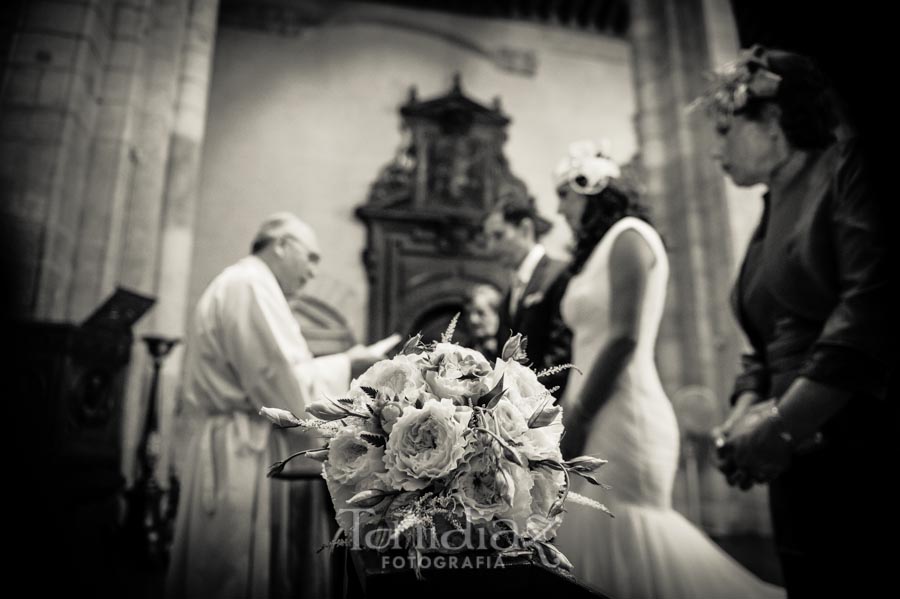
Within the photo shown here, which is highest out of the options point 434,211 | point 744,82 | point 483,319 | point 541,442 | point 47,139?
point 434,211

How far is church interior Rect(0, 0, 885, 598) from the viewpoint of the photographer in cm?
352

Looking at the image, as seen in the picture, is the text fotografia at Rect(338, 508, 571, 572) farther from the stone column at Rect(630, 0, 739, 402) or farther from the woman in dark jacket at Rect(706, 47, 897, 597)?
the stone column at Rect(630, 0, 739, 402)

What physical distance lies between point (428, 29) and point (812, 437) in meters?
9.37

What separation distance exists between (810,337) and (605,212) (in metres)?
0.87

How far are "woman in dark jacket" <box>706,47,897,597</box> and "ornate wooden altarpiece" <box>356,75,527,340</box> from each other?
653 centimetres

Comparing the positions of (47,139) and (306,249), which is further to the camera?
(47,139)

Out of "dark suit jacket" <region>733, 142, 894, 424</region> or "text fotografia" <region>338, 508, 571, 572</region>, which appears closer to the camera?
"text fotografia" <region>338, 508, 571, 572</region>

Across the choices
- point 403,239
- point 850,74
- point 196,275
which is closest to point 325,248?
point 403,239

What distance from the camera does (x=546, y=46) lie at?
10109mm

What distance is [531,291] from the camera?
9.18 ft

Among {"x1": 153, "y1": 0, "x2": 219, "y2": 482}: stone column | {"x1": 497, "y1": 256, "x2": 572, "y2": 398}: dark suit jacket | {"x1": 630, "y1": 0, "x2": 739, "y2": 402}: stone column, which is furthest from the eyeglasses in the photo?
{"x1": 630, "y1": 0, "x2": 739, "y2": 402}: stone column

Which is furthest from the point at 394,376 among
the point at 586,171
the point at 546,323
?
the point at 546,323

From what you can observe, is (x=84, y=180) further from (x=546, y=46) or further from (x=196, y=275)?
(x=546, y=46)

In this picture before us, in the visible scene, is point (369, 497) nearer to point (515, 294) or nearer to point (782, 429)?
point (782, 429)
